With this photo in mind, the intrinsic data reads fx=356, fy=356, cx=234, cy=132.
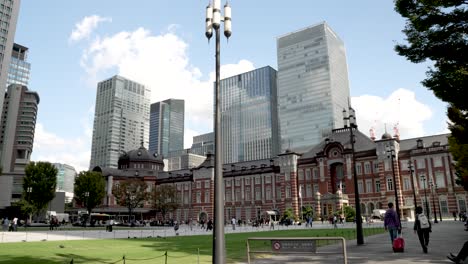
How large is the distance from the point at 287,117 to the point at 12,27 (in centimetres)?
9972

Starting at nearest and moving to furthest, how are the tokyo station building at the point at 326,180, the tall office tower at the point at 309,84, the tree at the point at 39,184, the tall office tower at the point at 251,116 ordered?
1. the tree at the point at 39,184
2. the tokyo station building at the point at 326,180
3. the tall office tower at the point at 309,84
4. the tall office tower at the point at 251,116

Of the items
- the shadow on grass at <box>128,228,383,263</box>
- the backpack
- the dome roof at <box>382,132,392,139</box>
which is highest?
the dome roof at <box>382,132,392,139</box>

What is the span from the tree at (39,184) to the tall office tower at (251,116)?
352 feet

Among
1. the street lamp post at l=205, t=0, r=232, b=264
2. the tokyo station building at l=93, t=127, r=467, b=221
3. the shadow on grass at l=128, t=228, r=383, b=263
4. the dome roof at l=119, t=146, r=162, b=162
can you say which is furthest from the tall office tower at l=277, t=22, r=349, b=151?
the street lamp post at l=205, t=0, r=232, b=264

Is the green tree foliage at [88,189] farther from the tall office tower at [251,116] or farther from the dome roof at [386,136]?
the tall office tower at [251,116]

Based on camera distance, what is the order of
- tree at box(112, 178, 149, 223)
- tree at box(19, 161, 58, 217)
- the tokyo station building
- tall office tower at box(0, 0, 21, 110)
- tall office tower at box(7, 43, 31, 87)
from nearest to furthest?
1. tree at box(19, 161, 58, 217)
2. the tokyo station building
3. tree at box(112, 178, 149, 223)
4. tall office tower at box(0, 0, 21, 110)
5. tall office tower at box(7, 43, 31, 87)

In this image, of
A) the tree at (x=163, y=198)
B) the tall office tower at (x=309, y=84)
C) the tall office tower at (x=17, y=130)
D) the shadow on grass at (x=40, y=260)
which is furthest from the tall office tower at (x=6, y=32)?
the shadow on grass at (x=40, y=260)

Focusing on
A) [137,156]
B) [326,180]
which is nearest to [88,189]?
[137,156]

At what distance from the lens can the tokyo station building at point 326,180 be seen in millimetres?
61344

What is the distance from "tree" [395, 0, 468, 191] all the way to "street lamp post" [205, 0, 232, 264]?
31.9ft

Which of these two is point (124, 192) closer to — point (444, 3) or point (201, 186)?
point (201, 186)

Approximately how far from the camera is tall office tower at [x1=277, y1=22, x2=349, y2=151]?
137 metres

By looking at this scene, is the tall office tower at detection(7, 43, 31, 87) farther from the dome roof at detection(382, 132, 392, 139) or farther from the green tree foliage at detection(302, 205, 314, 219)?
the dome roof at detection(382, 132, 392, 139)

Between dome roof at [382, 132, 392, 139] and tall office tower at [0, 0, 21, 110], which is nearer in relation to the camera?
dome roof at [382, 132, 392, 139]
